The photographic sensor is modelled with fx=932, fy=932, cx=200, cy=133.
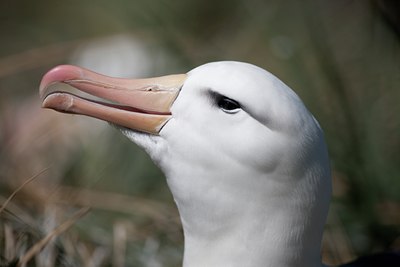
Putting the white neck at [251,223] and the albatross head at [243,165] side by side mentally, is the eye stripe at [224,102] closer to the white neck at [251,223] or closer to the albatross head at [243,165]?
the albatross head at [243,165]

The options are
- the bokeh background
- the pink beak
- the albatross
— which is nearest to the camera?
the albatross

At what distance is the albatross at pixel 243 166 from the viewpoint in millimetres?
1970

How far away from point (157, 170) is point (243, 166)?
1.68 m

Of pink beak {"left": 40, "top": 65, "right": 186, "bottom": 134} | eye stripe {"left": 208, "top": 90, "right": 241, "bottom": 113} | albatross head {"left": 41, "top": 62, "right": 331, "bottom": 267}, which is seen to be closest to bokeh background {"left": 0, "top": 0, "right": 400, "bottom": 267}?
pink beak {"left": 40, "top": 65, "right": 186, "bottom": 134}

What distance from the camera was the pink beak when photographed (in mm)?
2080

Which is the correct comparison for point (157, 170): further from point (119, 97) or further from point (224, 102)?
point (224, 102)

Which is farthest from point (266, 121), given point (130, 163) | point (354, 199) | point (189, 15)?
point (189, 15)

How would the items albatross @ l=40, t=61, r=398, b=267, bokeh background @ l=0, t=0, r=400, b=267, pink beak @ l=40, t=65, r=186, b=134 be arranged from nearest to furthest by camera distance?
albatross @ l=40, t=61, r=398, b=267 < pink beak @ l=40, t=65, r=186, b=134 < bokeh background @ l=0, t=0, r=400, b=267

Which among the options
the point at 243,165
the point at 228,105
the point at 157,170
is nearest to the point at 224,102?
the point at 228,105

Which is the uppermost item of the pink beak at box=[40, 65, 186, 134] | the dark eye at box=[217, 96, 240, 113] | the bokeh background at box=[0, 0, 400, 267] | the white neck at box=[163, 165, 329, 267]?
the dark eye at box=[217, 96, 240, 113]

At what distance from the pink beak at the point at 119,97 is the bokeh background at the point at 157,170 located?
1.28 feet

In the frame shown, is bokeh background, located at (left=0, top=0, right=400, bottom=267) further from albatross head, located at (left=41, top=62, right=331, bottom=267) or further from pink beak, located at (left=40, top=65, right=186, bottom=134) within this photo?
albatross head, located at (left=41, top=62, right=331, bottom=267)

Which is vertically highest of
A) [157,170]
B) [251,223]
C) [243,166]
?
[243,166]

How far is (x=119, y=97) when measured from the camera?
2.13 m
